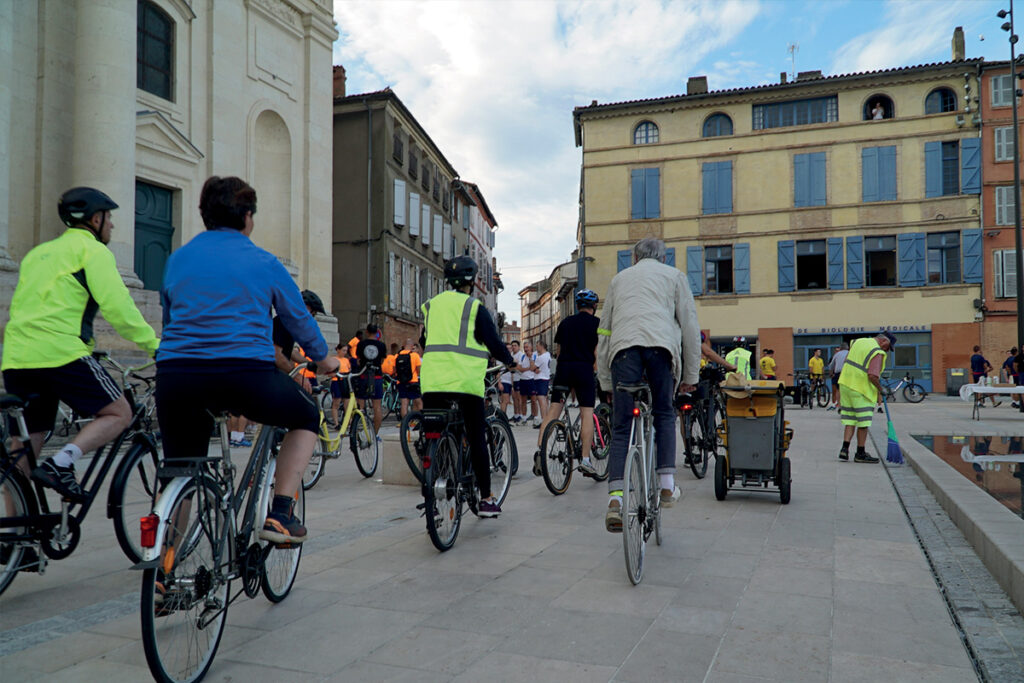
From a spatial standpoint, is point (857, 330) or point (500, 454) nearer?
point (500, 454)

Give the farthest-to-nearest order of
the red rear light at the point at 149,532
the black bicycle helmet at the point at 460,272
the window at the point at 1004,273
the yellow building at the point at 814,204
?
1. the yellow building at the point at 814,204
2. the window at the point at 1004,273
3. the black bicycle helmet at the point at 460,272
4. the red rear light at the point at 149,532

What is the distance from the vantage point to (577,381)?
770 cm

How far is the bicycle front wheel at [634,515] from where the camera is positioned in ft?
13.3

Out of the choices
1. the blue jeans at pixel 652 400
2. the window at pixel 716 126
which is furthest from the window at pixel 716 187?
the blue jeans at pixel 652 400

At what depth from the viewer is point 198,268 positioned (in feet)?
10.4

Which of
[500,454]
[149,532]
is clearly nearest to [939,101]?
[500,454]

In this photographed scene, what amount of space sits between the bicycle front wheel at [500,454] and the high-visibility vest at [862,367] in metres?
4.77

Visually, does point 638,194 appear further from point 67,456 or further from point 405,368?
point 67,456

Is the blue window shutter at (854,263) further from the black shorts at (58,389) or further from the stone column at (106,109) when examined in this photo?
the black shorts at (58,389)

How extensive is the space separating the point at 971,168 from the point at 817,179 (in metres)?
5.87

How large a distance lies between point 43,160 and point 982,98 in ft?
111

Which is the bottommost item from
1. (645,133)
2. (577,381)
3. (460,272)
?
(577,381)

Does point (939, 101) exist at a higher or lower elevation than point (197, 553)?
higher

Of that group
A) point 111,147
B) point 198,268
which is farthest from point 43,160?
point 198,268
